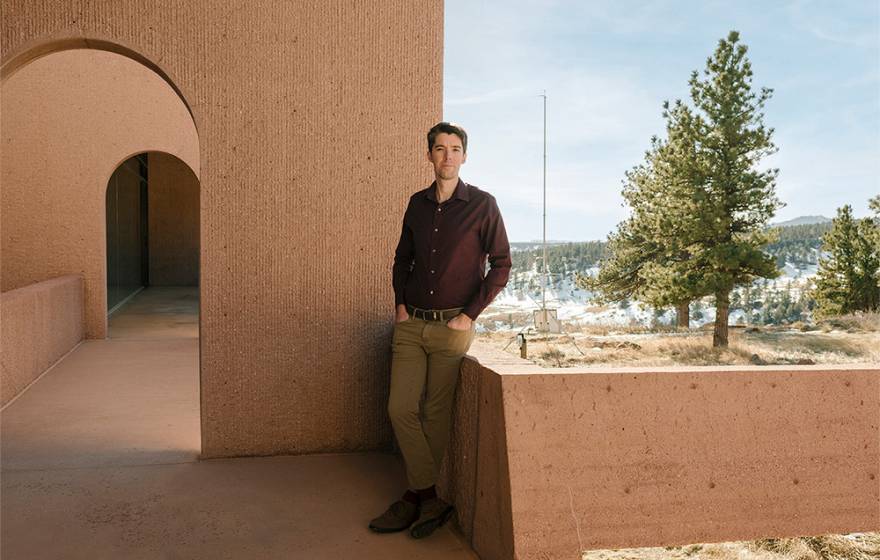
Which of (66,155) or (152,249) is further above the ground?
(66,155)

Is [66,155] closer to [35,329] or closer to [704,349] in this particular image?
[35,329]

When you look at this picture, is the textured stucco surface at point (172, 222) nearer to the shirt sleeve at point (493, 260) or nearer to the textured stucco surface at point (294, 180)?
the textured stucco surface at point (294, 180)

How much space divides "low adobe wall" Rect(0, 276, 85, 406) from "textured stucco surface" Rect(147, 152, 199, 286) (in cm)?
947

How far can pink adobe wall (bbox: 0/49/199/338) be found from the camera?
26.0 ft

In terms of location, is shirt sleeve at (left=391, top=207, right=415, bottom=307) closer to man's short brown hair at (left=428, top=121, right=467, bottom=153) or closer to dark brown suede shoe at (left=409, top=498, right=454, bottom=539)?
man's short brown hair at (left=428, top=121, right=467, bottom=153)

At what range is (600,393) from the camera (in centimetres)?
250

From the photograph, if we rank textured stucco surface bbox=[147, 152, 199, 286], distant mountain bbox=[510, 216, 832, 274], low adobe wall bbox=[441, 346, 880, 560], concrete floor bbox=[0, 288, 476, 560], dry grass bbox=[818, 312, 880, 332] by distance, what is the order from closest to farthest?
1. low adobe wall bbox=[441, 346, 880, 560]
2. concrete floor bbox=[0, 288, 476, 560]
3. textured stucco surface bbox=[147, 152, 199, 286]
4. dry grass bbox=[818, 312, 880, 332]
5. distant mountain bbox=[510, 216, 832, 274]

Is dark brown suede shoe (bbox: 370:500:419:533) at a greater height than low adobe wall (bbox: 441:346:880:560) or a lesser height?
lesser

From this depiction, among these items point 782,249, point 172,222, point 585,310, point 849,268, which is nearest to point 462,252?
point 172,222

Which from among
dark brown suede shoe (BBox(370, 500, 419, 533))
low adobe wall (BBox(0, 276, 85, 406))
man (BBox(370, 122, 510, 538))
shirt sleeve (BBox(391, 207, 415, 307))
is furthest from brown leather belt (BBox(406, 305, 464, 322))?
low adobe wall (BBox(0, 276, 85, 406))

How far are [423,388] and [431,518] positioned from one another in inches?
20.1

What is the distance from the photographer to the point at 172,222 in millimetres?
17422

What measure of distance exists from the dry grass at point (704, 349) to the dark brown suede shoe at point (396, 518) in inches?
820

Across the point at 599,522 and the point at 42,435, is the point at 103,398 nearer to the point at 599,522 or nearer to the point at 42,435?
the point at 42,435
